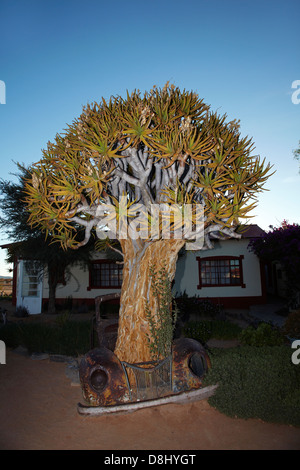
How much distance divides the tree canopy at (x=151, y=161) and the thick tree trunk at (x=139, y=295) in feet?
2.41

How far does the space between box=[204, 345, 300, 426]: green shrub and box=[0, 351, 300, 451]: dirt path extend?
121 millimetres

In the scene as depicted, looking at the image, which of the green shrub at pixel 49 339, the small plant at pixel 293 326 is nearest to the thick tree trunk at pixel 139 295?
the green shrub at pixel 49 339

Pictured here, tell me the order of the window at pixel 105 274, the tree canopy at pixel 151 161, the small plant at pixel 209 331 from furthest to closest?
the window at pixel 105 274, the small plant at pixel 209 331, the tree canopy at pixel 151 161

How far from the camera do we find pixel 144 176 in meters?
5.19

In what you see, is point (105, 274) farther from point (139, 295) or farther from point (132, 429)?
point (132, 429)

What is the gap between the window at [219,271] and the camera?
15.6 metres

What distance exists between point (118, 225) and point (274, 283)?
62.6 feet

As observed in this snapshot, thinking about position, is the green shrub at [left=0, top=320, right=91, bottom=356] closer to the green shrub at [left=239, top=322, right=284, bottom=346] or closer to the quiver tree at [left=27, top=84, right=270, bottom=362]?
the quiver tree at [left=27, top=84, right=270, bottom=362]

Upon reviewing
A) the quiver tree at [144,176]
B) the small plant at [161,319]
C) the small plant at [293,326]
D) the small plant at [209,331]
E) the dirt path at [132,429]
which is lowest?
the dirt path at [132,429]

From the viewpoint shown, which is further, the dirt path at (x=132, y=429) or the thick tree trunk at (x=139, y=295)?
the thick tree trunk at (x=139, y=295)

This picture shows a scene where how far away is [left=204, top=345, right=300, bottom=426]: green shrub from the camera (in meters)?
3.93

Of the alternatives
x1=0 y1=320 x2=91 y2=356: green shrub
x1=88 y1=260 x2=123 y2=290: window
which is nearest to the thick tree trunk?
x1=0 y1=320 x2=91 y2=356: green shrub

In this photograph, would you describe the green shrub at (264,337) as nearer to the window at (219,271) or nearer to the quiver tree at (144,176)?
the quiver tree at (144,176)
